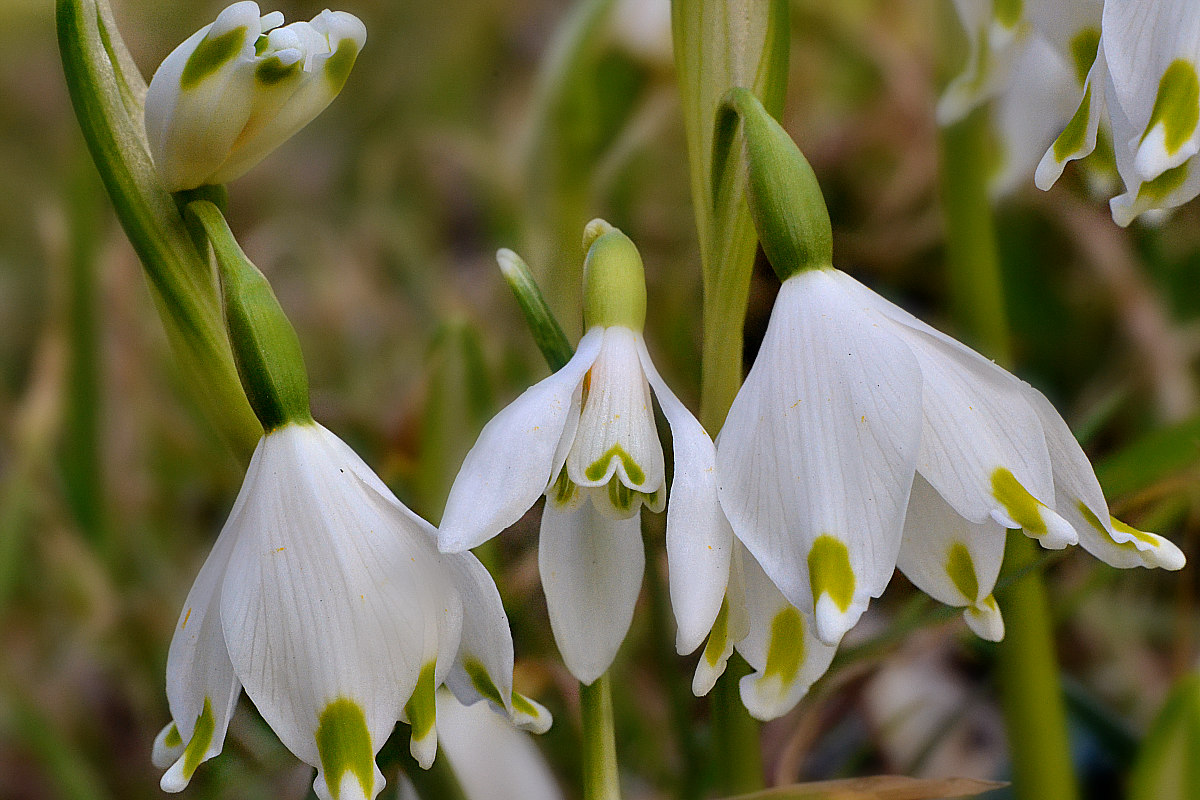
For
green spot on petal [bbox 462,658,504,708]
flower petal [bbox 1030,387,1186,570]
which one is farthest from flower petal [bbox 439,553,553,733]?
flower petal [bbox 1030,387,1186,570]

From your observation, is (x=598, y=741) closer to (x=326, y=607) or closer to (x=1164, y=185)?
(x=326, y=607)

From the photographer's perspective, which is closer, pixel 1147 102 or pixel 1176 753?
pixel 1147 102

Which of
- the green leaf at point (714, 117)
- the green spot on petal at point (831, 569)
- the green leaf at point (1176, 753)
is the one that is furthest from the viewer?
the green leaf at point (1176, 753)

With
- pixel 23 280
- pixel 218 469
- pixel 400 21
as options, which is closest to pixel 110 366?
pixel 218 469

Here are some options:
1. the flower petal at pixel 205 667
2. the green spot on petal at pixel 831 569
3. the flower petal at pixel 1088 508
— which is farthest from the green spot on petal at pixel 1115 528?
the flower petal at pixel 205 667

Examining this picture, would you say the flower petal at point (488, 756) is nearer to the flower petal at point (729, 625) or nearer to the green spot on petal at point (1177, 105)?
the flower petal at point (729, 625)

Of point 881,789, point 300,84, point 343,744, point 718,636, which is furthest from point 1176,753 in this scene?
point 300,84
